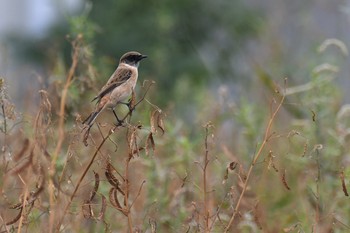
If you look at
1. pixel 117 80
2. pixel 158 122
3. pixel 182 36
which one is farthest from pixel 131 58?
pixel 182 36

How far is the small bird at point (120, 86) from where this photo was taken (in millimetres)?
4055

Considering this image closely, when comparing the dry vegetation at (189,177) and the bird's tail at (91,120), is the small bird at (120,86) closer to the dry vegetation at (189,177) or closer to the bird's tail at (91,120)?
the bird's tail at (91,120)

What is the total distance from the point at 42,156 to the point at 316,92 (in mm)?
2011

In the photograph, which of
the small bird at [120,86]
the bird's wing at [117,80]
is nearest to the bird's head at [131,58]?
the small bird at [120,86]

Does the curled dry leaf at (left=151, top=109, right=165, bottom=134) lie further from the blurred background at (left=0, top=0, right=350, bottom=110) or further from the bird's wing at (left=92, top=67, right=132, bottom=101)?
the blurred background at (left=0, top=0, right=350, bottom=110)

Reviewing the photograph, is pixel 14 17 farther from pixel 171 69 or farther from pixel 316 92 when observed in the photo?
pixel 316 92

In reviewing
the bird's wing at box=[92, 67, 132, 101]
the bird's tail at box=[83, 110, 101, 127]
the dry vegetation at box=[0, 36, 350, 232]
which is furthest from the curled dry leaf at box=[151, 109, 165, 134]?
the bird's wing at box=[92, 67, 132, 101]

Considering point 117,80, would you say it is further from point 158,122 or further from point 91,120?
point 158,122

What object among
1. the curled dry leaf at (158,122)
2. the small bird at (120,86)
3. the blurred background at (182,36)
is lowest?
the blurred background at (182,36)

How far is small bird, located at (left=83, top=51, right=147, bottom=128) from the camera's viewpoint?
4055mm

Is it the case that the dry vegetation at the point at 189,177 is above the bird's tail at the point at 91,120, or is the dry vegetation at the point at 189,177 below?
below

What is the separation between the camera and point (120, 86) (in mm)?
4176

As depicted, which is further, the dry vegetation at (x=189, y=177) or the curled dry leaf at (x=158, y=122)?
the dry vegetation at (x=189, y=177)

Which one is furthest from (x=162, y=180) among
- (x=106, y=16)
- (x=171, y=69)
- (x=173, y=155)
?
(x=106, y=16)
